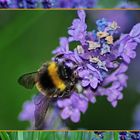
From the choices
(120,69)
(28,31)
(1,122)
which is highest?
(28,31)

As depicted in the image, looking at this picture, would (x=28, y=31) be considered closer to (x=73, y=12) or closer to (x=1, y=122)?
(x=73, y=12)

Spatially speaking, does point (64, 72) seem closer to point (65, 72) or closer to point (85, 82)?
point (65, 72)

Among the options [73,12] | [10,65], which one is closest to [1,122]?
[10,65]

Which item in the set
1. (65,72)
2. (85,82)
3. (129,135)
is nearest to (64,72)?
(65,72)

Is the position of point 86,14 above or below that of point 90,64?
above

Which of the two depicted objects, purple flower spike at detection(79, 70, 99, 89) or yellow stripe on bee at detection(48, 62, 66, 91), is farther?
purple flower spike at detection(79, 70, 99, 89)

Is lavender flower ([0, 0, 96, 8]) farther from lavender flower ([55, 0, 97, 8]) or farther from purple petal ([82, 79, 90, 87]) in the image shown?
purple petal ([82, 79, 90, 87])

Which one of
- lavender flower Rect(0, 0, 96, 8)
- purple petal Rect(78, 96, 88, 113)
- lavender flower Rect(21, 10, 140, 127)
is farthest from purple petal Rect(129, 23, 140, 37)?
purple petal Rect(78, 96, 88, 113)

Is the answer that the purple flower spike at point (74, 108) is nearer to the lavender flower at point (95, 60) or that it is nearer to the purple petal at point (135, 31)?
the lavender flower at point (95, 60)
